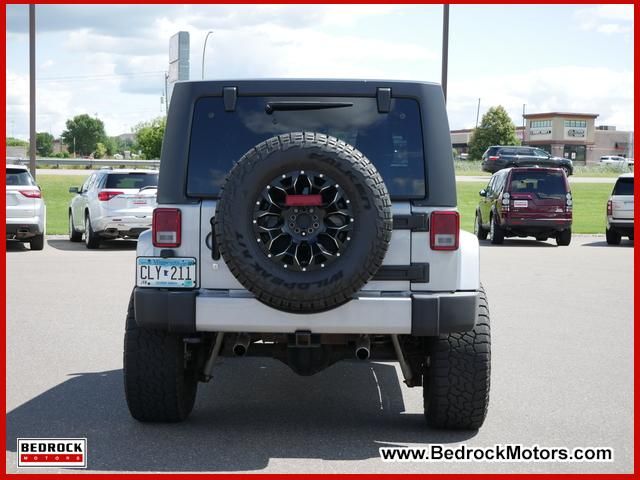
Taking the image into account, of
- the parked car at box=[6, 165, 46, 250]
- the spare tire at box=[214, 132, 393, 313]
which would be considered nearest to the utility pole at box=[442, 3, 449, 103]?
the parked car at box=[6, 165, 46, 250]

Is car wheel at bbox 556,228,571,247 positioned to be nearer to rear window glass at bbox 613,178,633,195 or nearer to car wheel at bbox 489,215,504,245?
car wheel at bbox 489,215,504,245

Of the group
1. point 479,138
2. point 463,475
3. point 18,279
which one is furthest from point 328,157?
point 479,138

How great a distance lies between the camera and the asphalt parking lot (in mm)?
5441

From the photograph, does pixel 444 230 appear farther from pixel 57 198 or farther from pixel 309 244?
pixel 57 198

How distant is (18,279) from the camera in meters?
14.5

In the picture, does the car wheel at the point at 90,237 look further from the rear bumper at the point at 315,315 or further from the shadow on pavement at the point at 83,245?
the rear bumper at the point at 315,315

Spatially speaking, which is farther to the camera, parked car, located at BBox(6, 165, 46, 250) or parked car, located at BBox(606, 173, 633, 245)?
parked car, located at BBox(606, 173, 633, 245)

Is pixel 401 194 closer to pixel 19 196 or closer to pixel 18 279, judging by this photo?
pixel 18 279

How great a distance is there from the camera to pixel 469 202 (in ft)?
128

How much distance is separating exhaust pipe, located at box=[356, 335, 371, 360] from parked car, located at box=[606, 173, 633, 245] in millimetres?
18098

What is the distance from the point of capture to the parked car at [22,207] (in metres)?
19.0

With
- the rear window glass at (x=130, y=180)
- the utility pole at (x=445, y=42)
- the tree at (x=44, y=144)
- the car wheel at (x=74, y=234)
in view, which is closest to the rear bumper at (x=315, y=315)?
the rear window glass at (x=130, y=180)

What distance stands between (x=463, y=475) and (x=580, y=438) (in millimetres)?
1060

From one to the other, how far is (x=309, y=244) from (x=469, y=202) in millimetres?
34135
